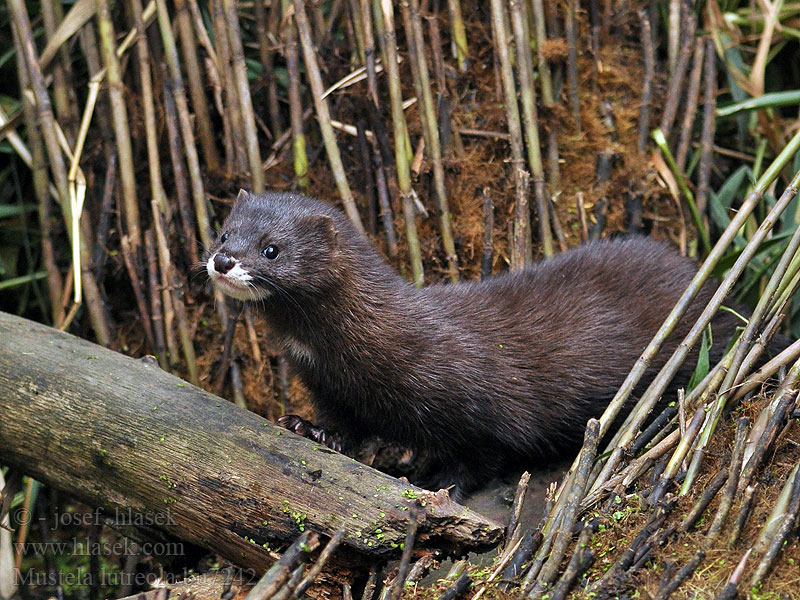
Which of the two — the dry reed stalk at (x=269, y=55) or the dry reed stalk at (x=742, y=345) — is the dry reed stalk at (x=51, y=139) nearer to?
the dry reed stalk at (x=269, y=55)

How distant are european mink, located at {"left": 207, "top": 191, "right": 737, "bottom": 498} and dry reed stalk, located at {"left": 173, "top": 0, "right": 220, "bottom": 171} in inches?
50.3

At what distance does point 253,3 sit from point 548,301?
263 centimetres

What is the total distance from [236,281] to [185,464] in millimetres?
752

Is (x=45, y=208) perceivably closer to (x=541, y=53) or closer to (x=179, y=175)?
(x=179, y=175)

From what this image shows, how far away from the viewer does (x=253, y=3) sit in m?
5.50

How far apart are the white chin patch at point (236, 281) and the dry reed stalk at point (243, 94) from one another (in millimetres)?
1158

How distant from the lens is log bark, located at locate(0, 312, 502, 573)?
10.4ft

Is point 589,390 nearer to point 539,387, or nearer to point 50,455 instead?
point 539,387

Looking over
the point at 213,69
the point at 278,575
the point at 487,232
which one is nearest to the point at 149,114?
the point at 213,69

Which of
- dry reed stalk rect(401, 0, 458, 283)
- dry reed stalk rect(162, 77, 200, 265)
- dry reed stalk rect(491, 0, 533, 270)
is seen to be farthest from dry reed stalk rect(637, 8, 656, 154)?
dry reed stalk rect(162, 77, 200, 265)

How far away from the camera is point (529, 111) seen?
4922 millimetres

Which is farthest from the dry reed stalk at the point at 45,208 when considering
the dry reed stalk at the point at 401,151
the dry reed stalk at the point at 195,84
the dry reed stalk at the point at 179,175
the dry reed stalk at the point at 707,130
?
the dry reed stalk at the point at 707,130

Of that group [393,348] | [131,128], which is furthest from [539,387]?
[131,128]

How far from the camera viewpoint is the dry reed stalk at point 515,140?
4.86m
